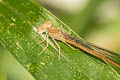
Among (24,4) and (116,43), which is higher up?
(24,4)

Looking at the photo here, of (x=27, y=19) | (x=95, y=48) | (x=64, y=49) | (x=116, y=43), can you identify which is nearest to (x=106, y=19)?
(x=116, y=43)

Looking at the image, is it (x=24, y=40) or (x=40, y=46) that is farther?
(x=40, y=46)

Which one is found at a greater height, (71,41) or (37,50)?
(37,50)

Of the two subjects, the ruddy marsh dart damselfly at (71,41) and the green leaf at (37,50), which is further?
the ruddy marsh dart damselfly at (71,41)

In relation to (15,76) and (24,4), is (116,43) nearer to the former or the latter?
(15,76)

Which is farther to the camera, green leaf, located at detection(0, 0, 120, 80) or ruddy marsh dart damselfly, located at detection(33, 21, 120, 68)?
ruddy marsh dart damselfly, located at detection(33, 21, 120, 68)

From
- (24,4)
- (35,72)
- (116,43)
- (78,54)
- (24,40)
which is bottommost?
(116,43)

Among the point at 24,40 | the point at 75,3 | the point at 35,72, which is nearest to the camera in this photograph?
the point at 35,72

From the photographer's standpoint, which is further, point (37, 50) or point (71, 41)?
point (71, 41)
